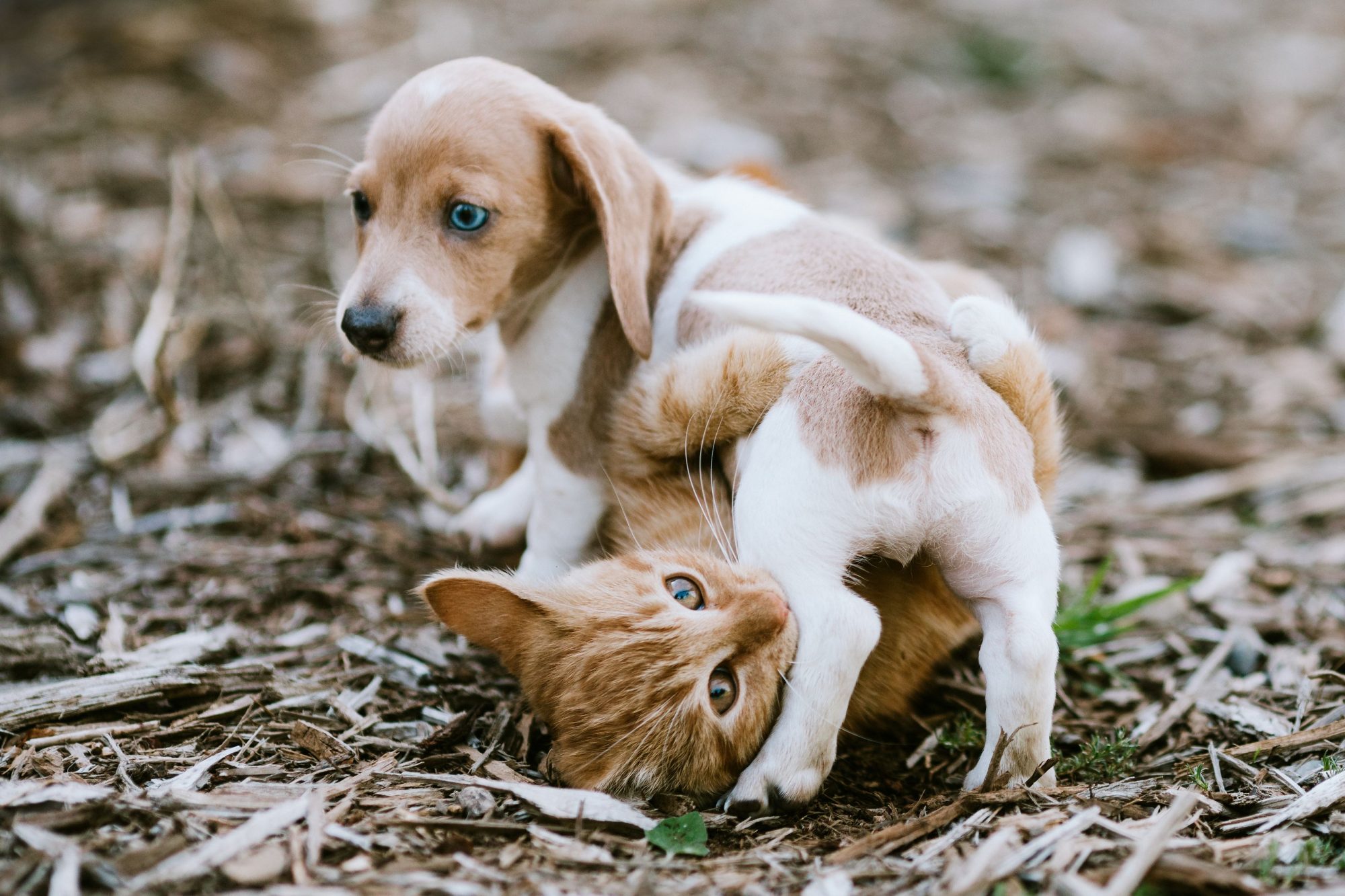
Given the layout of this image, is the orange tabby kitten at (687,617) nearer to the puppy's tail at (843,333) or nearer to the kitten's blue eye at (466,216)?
the puppy's tail at (843,333)

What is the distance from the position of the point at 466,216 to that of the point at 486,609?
1.09 metres

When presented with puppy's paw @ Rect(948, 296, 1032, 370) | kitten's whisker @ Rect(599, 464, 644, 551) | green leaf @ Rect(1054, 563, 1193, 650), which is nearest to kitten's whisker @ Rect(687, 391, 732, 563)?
kitten's whisker @ Rect(599, 464, 644, 551)

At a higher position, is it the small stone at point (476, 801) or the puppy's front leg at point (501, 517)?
the puppy's front leg at point (501, 517)

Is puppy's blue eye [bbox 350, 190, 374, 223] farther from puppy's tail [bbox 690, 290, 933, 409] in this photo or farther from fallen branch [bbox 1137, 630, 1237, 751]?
fallen branch [bbox 1137, 630, 1237, 751]

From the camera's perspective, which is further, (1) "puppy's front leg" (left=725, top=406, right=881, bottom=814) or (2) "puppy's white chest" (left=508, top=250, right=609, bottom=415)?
(2) "puppy's white chest" (left=508, top=250, right=609, bottom=415)

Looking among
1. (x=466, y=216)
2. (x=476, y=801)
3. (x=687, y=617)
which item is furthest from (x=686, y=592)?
(x=466, y=216)

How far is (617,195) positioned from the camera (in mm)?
3123

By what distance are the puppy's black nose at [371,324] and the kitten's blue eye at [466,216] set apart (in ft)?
0.99

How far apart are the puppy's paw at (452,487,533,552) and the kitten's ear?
1015 mm

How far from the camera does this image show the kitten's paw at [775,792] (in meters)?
2.60

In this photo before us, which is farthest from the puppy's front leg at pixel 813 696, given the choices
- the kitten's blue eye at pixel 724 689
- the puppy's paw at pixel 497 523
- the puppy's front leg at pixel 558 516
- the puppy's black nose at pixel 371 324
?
the puppy's paw at pixel 497 523

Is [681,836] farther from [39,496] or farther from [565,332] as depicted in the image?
[39,496]

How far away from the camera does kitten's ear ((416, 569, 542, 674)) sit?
270 cm

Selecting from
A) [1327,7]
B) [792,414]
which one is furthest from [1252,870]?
[1327,7]
